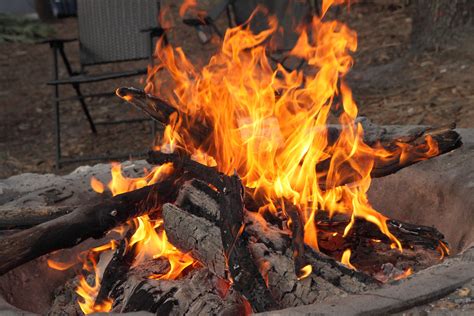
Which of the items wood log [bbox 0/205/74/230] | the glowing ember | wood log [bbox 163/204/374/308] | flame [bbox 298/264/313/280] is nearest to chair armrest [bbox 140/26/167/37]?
the glowing ember

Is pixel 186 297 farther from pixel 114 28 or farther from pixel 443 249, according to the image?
pixel 114 28

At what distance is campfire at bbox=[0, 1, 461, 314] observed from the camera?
2180 mm

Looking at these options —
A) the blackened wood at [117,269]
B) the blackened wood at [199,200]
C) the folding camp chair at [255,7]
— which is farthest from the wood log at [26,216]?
the folding camp chair at [255,7]

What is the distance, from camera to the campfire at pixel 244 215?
2.18m

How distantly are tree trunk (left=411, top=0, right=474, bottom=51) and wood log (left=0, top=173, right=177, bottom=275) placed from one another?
16.0ft

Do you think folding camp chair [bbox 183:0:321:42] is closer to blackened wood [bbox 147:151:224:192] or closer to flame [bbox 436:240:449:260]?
blackened wood [bbox 147:151:224:192]

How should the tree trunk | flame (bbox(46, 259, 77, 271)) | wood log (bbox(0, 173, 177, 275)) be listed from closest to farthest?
wood log (bbox(0, 173, 177, 275)) < flame (bbox(46, 259, 77, 271)) < the tree trunk

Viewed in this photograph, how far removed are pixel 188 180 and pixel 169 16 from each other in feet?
21.8

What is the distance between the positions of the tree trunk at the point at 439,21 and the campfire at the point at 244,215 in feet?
13.4

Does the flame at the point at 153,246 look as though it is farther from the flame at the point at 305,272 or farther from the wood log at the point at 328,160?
the flame at the point at 305,272

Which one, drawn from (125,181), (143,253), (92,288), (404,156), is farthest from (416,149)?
(92,288)

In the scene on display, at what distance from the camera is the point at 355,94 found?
661 centimetres

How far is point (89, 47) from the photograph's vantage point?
20.0ft

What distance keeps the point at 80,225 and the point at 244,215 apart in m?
0.55
